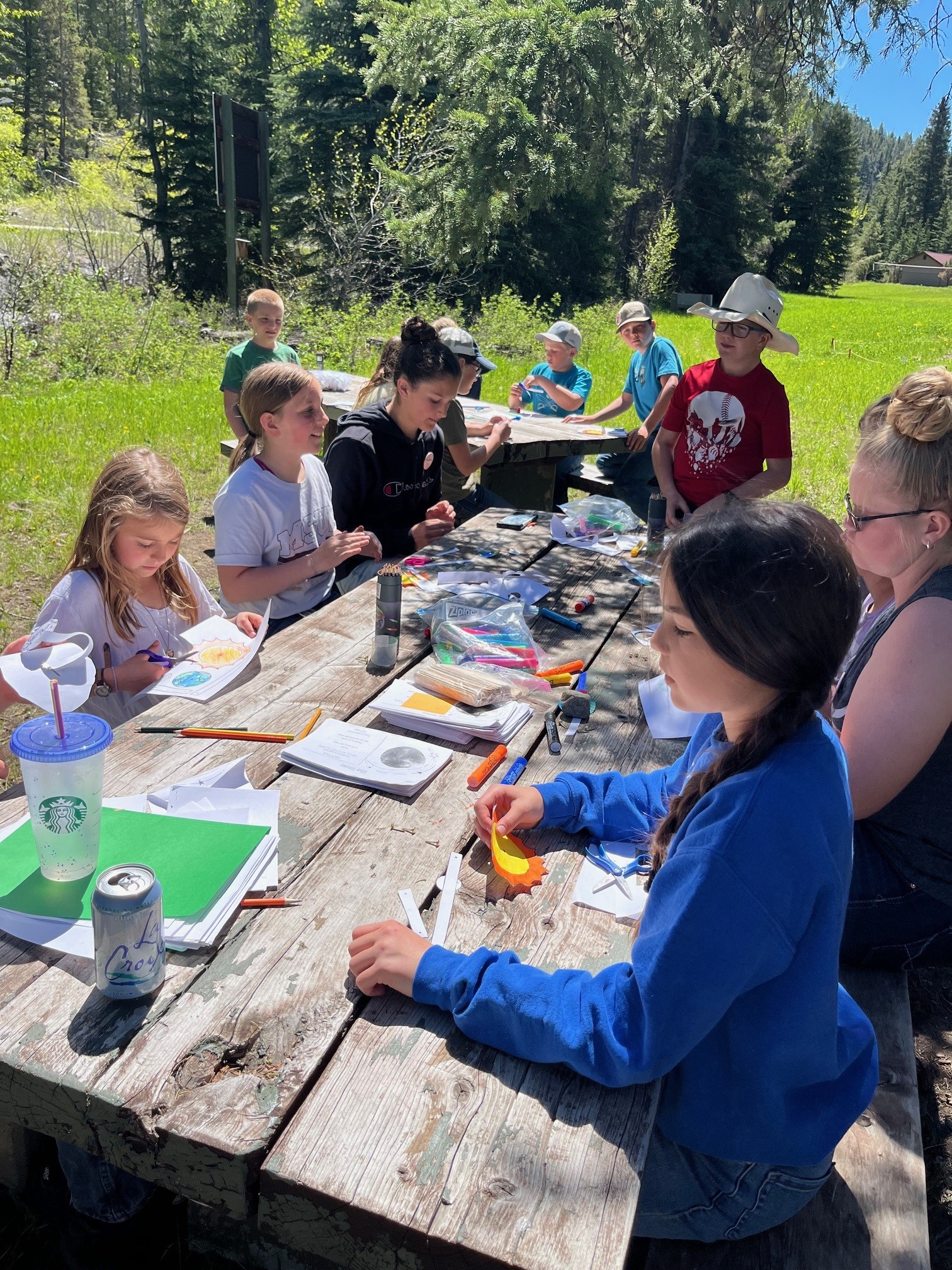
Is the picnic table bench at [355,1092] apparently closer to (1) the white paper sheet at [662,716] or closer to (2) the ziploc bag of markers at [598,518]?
(1) the white paper sheet at [662,716]

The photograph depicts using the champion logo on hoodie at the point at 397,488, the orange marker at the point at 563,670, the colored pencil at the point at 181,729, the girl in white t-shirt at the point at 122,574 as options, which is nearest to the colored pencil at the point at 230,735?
the colored pencil at the point at 181,729

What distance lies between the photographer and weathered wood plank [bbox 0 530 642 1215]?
3.57 feet

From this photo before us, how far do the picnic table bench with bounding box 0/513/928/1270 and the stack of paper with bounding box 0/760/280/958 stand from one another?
34 millimetres

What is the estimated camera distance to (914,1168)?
4.72 feet

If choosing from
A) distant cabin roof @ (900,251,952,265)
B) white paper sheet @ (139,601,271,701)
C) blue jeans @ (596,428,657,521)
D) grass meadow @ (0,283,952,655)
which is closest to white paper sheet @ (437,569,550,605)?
white paper sheet @ (139,601,271,701)

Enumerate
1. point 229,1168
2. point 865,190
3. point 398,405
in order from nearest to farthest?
point 229,1168, point 398,405, point 865,190

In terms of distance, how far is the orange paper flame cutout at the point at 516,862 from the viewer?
1.59 metres

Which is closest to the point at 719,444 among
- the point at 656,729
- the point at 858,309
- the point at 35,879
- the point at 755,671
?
the point at 656,729

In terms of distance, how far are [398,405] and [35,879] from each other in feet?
8.80

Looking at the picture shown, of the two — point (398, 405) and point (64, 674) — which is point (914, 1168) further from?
point (398, 405)

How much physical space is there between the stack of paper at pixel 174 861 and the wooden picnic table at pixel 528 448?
4.25 meters

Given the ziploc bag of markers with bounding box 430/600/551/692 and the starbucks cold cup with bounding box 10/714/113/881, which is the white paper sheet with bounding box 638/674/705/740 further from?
the starbucks cold cup with bounding box 10/714/113/881

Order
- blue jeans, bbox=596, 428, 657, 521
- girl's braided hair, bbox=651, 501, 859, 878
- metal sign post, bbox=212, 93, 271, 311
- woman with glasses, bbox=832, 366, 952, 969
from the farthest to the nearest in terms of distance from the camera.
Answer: metal sign post, bbox=212, 93, 271, 311 < blue jeans, bbox=596, 428, 657, 521 < woman with glasses, bbox=832, 366, 952, 969 < girl's braided hair, bbox=651, 501, 859, 878

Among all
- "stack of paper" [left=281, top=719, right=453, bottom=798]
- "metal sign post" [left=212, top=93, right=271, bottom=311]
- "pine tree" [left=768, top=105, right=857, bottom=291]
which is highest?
"pine tree" [left=768, top=105, right=857, bottom=291]
